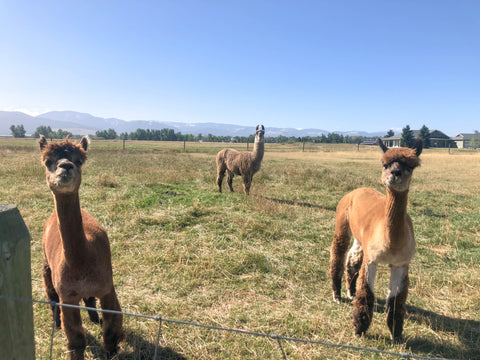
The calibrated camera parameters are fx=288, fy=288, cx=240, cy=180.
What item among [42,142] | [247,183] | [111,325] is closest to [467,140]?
[247,183]

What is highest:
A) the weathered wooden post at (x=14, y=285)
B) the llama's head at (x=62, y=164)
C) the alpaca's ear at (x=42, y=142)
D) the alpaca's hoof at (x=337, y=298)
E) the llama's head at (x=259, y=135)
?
the llama's head at (x=259, y=135)

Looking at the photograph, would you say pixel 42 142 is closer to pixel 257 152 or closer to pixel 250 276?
pixel 250 276

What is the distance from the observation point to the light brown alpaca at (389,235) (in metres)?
2.80

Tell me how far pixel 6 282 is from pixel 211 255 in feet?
12.1

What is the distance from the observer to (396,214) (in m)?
2.82

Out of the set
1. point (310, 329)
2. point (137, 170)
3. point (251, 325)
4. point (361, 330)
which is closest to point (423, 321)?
point (361, 330)

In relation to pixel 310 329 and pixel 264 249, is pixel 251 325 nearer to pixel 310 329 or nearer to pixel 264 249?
pixel 310 329

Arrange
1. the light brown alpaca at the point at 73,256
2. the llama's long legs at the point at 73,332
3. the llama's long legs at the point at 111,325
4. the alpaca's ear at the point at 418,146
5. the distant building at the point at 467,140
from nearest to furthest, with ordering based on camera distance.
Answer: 1. the light brown alpaca at the point at 73,256
2. the llama's long legs at the point at 73,332
3. the llama's long legs at the point at 111,325
4. the alpaca's ear at the point at 418,146
5. the distant building at the point at 467,140

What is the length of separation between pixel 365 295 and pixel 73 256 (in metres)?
2.91

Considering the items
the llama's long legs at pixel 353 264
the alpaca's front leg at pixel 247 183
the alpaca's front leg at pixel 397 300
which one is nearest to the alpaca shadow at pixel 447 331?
the alpaca's front leg at pixel 397 300

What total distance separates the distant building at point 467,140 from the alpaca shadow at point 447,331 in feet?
223

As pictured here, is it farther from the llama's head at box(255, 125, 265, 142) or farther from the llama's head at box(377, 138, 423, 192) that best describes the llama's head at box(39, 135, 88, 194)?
the llama's head at box(255, 125, 265, 142)

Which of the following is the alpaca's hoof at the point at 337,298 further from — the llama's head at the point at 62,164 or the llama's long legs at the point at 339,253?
the llama's head at the point at 62,164

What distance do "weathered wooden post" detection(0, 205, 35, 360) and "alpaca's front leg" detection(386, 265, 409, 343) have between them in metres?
3.21
